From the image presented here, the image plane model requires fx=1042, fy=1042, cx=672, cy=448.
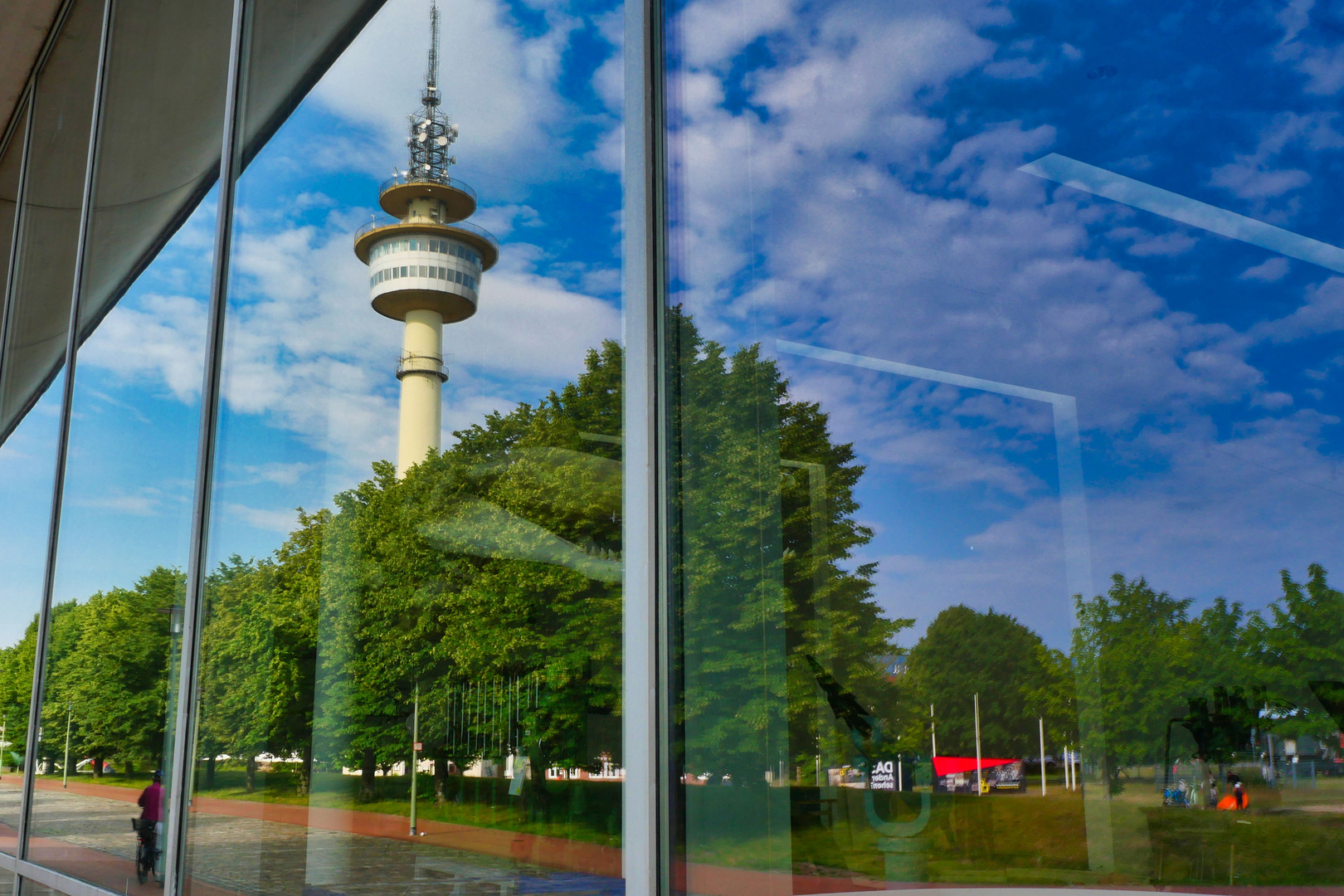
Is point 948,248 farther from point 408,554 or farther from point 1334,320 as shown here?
point 408,554

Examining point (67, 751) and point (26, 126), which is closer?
point (67, 751)

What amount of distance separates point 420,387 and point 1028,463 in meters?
1.48

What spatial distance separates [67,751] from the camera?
420 centimetres

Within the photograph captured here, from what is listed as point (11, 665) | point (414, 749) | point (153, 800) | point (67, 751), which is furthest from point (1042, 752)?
point (11, 665)

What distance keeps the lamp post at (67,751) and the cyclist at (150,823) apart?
3.17 ft

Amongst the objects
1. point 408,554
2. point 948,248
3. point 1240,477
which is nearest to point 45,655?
point 408,554

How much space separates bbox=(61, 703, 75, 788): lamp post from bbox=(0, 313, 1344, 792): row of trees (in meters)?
1.89

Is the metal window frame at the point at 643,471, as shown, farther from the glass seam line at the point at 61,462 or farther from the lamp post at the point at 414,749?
the glass seam line at the point at 61,462

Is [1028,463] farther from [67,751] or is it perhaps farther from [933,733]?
[67,751]

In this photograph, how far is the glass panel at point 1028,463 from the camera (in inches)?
39.7

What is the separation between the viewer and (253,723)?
2.94 meters

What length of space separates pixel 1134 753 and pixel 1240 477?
0.97ft

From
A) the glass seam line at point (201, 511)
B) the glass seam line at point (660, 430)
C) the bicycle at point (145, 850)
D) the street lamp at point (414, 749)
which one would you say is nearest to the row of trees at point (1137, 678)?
the glass seam line at point (660, 430)

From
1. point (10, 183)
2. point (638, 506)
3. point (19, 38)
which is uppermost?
point (19, 38)
